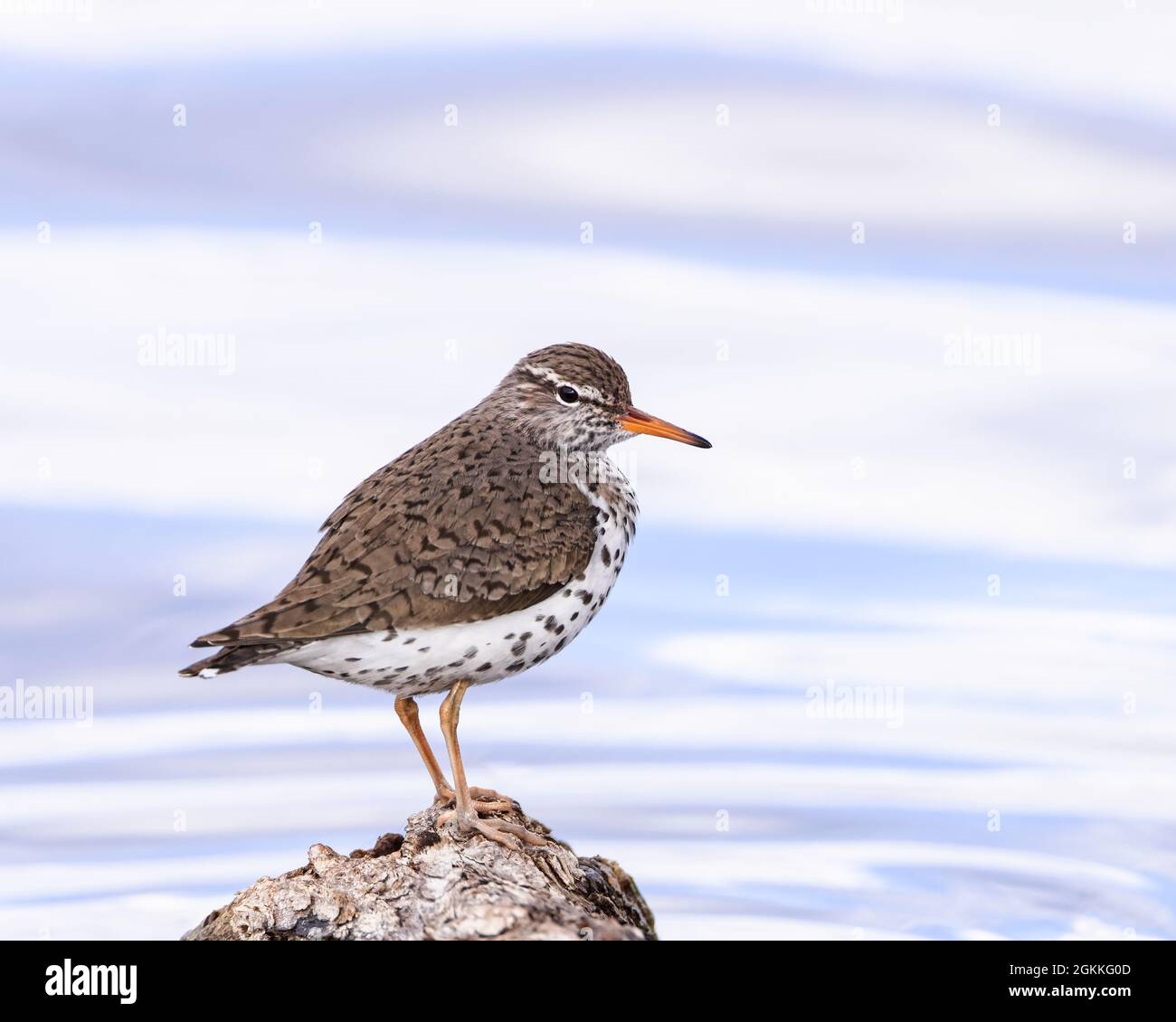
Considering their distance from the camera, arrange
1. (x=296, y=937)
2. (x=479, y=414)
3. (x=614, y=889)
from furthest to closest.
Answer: (x=479, y=414), (x=614, y=889), (x=296, y=937)

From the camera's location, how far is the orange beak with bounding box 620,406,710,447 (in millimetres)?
14125

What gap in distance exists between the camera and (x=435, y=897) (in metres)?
10.3

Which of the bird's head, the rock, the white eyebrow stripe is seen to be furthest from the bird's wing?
the rock

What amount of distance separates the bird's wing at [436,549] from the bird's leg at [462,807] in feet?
2.90

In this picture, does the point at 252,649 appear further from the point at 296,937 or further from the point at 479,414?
the point at 479,414

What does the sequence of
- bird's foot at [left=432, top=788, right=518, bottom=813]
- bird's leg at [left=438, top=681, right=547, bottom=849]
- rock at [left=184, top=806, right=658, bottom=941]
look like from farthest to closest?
bird's foot at [left=432, top=788, right=518, bottom=813] → bird's leg at [left=438, top=681, right=547, bottom=849] → rock at [left=184, top=806, right=658, bottom=941]

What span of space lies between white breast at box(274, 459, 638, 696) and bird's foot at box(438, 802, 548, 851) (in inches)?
43.1

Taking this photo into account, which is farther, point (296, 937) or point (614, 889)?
point (614, 889)

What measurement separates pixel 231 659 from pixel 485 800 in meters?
2.83

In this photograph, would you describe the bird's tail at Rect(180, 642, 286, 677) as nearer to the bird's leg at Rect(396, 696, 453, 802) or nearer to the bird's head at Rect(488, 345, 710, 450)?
the bird's leg at Rect(396, 696, 453, 802)

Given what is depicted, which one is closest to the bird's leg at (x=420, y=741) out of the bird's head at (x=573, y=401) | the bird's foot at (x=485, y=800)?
the bird's foot at (x=485, y=800)

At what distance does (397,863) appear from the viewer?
36.6 ft
